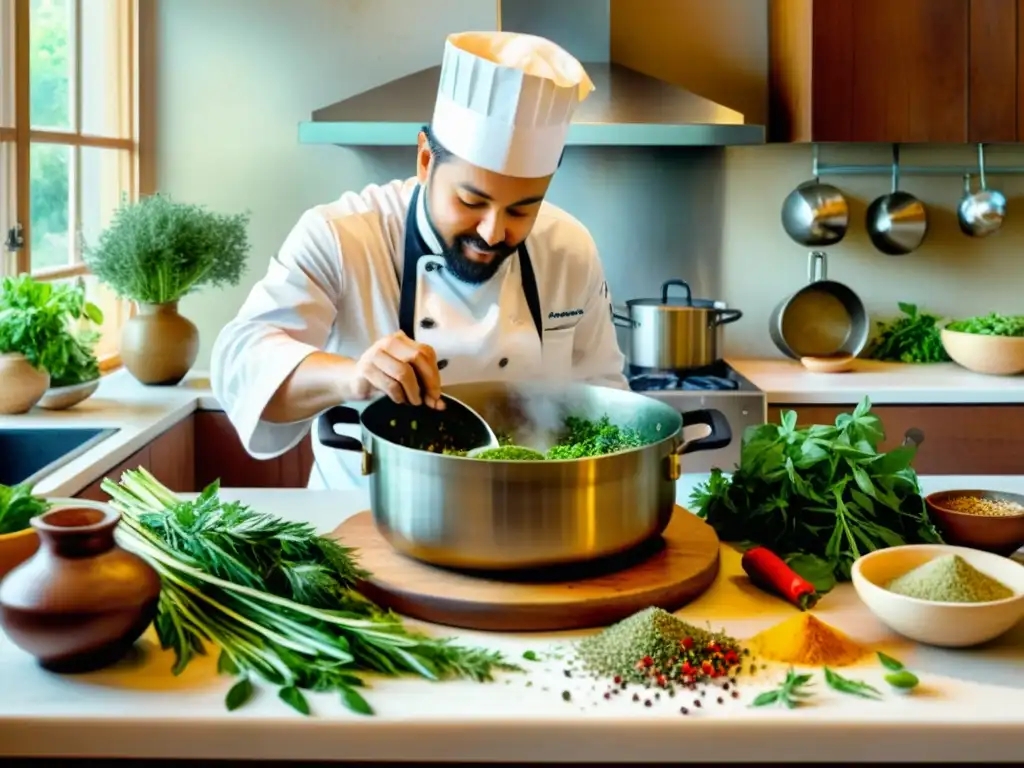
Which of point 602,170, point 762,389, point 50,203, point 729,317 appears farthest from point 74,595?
point 602,170

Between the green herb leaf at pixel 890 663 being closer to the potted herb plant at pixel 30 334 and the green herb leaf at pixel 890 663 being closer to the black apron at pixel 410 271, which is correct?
the black apron at pixel 410 271

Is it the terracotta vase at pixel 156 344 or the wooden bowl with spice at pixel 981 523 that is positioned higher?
the terracotta vase at pixel 156 344

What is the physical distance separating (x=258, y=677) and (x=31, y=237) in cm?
198

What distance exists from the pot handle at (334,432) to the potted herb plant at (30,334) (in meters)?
1.03

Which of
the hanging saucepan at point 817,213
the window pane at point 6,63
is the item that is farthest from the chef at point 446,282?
the hanging saucepan at point 817,213

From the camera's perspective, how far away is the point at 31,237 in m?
2.71

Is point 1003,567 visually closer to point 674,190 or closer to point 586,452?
point 586,452

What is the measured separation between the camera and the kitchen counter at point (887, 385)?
2.91 m

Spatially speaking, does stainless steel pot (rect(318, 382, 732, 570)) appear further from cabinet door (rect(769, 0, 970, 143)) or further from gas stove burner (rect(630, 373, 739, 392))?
cabinet door (rect(769, 0, 970, 143))

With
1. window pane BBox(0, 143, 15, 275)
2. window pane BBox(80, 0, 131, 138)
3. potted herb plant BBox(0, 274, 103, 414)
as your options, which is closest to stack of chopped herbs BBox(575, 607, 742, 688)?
potted herb plant BBox(0, 274, 103, 414)

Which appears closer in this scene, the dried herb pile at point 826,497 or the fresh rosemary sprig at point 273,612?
the fresh rosemary sprig at point 273,612

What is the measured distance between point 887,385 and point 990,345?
14.0 inches

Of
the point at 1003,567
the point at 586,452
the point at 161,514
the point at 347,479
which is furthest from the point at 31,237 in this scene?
the point at 1003,567

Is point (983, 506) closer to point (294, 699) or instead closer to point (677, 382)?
point (294, 699)
